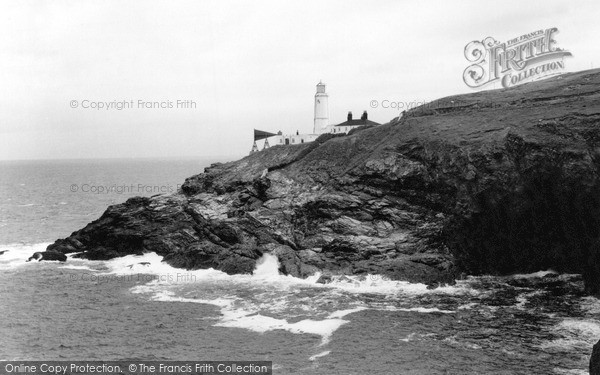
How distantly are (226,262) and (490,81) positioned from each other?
141ft

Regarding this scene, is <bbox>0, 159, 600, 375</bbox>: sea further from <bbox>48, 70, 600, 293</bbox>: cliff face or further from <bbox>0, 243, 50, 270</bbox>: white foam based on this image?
<bbox>0, 243, 50, 270</bbox>: white foam

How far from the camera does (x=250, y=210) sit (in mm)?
55750

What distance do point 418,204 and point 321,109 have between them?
4707 cm

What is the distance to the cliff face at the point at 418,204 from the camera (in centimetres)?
4462

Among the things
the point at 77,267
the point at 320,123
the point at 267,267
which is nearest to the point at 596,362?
the point at 267,267

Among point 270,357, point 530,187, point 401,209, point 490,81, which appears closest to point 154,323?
point 270,357

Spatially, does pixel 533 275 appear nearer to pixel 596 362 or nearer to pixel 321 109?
pixel 596 362

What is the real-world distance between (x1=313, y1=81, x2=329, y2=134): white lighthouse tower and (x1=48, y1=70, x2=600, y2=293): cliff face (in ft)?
107

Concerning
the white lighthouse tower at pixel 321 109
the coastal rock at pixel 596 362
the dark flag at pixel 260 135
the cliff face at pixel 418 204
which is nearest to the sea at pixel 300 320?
the cliff face at pixel 418 204

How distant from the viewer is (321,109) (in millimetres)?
94750

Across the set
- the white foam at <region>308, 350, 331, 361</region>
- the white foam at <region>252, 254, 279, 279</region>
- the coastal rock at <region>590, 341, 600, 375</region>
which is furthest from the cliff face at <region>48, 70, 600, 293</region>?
the coastal rock at <region>590, 341, 600, 375</region>

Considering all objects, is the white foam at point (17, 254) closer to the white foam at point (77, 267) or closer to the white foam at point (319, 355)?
the white foam at point (77, 267)

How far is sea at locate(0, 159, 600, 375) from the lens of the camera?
97.0 ft

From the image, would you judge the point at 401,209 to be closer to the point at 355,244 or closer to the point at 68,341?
the point at 355,244
